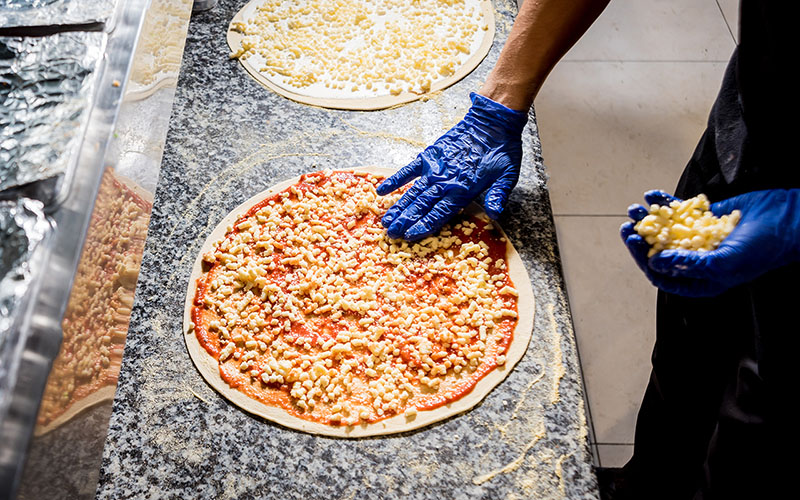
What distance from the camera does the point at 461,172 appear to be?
1411 millimetres

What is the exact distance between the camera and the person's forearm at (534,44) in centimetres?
140

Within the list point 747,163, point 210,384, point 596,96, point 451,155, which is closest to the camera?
point 747,163

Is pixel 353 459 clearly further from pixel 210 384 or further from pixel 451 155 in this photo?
pixel 451 155

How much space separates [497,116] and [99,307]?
3.18ft

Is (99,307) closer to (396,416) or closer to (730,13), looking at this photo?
(396,416)

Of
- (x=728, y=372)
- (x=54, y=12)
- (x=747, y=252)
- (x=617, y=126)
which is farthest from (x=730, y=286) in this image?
(x=617, y=126)

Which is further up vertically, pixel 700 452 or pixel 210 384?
pixel 210 384

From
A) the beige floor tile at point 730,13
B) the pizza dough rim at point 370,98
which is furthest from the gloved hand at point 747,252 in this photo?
the beige floor tile at point 730,13

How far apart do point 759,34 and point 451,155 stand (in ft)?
2.16

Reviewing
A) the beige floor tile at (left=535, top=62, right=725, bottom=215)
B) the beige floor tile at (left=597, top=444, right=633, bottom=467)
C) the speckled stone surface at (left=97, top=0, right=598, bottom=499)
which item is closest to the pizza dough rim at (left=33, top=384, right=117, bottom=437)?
the speckled stone surface at (left=97, top=0, right=598, bottom=499)

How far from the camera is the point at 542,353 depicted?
4.01 feet

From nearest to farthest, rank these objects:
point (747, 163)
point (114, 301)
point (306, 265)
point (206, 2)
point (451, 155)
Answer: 1. point (114, 301)
2. point (747, 163)
3. point (306, 265)
4. point (451, 155)
5. point (206, 2)

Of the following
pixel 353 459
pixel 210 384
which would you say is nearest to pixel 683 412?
pixel 353 459

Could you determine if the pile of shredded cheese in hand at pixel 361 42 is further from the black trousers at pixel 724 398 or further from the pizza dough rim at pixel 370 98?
→ the black trousers at pixel 724 398
